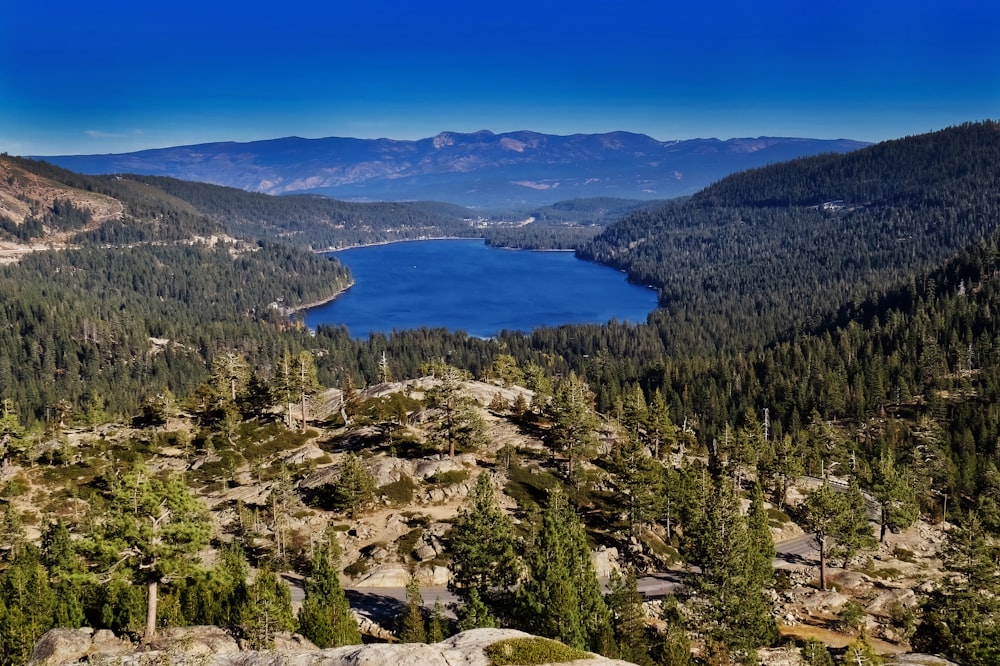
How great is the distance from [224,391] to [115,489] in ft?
239

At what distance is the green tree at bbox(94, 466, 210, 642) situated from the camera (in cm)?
3666

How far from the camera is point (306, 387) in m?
102

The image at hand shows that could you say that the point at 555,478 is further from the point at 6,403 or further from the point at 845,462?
the point at 6,403

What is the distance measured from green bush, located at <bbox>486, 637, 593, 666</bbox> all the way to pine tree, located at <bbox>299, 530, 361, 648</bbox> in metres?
19.2

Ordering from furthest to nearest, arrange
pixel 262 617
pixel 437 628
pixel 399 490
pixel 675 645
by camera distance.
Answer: pixel 399 490 → pixel 437 628 → pixel 675 645 → pixel 262 617

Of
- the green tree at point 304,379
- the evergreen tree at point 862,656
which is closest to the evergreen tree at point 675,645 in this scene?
the evergreen tree at point 862,656

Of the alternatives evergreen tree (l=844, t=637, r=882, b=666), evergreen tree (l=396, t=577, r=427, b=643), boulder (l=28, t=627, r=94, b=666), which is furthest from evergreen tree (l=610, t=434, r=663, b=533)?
boulder (l=28, t=627, r=94, b=666)

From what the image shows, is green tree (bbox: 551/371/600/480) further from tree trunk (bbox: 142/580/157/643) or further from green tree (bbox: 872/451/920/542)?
tree trunk (bbox: 142/580/157/643)

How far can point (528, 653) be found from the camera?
27094mm

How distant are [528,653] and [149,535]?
2326cm

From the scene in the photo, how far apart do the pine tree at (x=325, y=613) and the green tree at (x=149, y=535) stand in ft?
29.3

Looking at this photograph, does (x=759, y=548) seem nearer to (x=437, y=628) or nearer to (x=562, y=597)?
(x=562, y=597)

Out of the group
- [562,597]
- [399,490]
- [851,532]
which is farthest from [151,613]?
→ [851,532]

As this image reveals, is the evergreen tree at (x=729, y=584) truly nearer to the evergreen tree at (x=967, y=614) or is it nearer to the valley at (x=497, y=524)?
the valley at (x=497, y=524)
